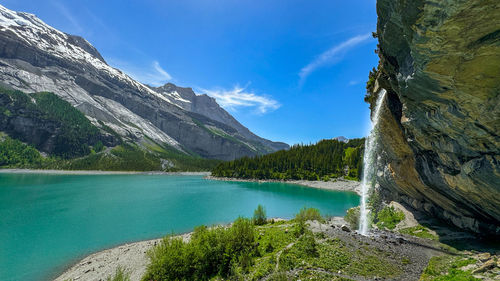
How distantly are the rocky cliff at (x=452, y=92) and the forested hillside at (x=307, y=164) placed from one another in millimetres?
91129

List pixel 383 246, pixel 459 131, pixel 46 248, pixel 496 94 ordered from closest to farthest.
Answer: pixel 496 94 < pixel 459 131 < pixel 383 246 < pixel 46 248

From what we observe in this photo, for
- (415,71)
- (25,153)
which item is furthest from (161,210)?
(25,153)

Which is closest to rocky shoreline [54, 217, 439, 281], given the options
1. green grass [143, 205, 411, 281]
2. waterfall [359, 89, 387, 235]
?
green grass [143, 205, 411, 281]

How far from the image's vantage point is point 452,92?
10.6 m

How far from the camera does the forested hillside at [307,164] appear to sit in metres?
113

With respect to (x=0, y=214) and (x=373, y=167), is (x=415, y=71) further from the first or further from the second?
(x=0, y=214)

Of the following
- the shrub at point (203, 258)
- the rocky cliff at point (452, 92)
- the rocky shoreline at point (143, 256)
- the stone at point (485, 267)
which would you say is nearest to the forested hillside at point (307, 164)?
the rocky shoreline at point (143, 256)

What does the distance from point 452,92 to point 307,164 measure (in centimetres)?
11568

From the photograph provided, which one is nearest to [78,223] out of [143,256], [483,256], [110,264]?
[110,264]

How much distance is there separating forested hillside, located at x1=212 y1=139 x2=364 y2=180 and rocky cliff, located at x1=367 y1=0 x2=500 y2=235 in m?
91.1

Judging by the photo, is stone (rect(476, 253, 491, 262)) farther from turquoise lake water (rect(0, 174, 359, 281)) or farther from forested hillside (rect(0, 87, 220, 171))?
forested hillside (rect(0, 87, 220, 171))

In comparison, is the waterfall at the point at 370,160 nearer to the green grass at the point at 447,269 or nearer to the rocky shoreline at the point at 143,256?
the rocky shoreline at the point at 143,256

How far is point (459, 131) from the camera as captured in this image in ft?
41.3

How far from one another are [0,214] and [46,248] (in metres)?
25.1
